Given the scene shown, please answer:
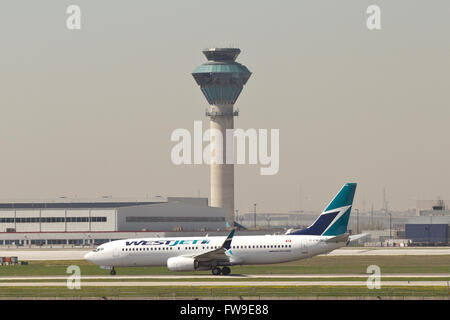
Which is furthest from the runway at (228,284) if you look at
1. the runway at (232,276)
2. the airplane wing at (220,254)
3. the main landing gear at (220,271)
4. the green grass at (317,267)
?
the green grass at (317,267)

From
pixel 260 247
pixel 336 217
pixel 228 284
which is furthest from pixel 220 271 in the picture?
pixel 336 217

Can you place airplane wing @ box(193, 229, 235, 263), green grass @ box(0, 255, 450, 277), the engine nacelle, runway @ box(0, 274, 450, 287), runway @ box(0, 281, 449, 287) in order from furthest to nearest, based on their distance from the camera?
1. green grass @ box(0, 255, 450, 277)
2. the engine nacelle
3. airplane wing @ box(193, 229, 235, 263)
4. runway @ box(0, 274, 450, 287)
5. runway @ box(0, 281, 449, 287)

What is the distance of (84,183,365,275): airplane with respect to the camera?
2886 inches

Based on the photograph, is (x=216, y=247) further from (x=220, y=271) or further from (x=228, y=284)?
(x=228, y=284)

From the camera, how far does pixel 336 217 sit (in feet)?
243

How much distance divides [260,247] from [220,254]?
356cm

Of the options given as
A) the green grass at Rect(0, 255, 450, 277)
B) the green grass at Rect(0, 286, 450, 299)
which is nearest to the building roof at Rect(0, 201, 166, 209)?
the green grass at Rect(0, 255, 450, 277)

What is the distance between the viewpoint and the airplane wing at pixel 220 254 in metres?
72.7

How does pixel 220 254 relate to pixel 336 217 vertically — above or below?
below

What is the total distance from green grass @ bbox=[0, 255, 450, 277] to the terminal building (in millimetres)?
61210

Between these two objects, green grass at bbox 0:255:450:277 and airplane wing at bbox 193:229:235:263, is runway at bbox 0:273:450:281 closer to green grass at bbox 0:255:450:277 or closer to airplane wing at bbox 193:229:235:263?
airplane wing at bbox 193:229:235:263

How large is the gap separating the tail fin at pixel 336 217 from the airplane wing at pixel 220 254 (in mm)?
6795

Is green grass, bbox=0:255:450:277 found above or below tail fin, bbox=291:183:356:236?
below

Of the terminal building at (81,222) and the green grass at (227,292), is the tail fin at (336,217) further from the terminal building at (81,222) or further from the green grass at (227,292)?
the terminal building at (81,222)
